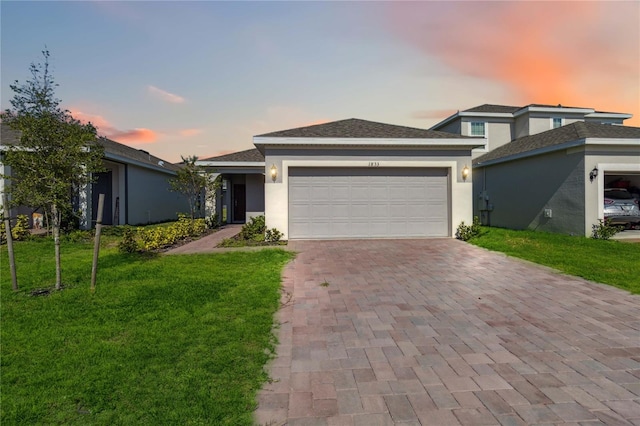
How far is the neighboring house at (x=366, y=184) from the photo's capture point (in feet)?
37.2

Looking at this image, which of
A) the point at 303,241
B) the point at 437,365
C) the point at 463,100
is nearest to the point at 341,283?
the point at 437,365

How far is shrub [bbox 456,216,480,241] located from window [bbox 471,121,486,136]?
1135 centimetres

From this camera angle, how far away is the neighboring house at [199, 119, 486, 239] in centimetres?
1133

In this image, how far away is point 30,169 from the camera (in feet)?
18.0

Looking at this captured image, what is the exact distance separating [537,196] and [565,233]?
78.6 inches

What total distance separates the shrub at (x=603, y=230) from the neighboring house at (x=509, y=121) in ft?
34.6

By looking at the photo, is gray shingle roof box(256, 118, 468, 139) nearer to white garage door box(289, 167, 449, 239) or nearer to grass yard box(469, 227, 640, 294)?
white garage door box(289, 167, 449, 239)

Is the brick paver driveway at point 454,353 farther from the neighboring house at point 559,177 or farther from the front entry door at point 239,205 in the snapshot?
the front entry door at point 239,205

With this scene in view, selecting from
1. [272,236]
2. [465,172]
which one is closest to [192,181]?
[272,236]

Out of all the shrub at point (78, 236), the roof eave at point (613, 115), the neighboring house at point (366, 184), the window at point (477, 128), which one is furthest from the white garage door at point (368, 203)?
the roof eave at point (613, 115)

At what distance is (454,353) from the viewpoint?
10.5ft

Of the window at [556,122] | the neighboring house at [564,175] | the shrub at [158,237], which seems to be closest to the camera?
the shrub at [158,237]

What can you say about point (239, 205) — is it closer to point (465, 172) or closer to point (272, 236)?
point (272, 236)

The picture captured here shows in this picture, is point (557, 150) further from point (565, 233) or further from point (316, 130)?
point (316, 130)
